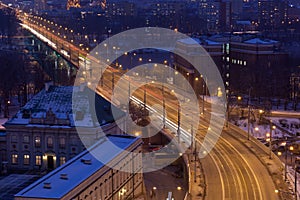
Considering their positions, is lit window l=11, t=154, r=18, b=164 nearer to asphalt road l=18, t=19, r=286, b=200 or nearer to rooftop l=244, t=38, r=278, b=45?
asphalt road l=18, t=19, r=286, b=200

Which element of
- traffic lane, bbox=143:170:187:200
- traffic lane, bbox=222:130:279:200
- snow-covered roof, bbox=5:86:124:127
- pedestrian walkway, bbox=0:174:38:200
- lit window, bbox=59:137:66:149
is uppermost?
snow-covered roof, bbox=5:86:124:127

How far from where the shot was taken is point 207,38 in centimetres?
5253

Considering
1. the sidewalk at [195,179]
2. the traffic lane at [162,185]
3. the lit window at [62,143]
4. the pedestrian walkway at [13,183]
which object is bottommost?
the traffic lane at [162,185]

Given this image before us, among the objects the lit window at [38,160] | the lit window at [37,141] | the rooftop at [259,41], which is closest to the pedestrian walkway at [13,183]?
the lit window at [38,160]

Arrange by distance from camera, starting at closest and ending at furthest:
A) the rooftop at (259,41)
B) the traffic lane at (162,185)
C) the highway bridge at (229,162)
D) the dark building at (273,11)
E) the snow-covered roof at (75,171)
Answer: the snow-covered roof at (75,171) < the highway bridge at (229,162) < the traffic lane at (162,185) < the rooftop at (259,41) < the dark building at (273,11)

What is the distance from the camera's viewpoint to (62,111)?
80.8ft

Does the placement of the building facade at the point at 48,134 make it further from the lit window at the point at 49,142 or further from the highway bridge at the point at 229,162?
the highway bridge at the point at 229,162

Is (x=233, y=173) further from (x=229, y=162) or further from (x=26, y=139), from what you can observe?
(x=26, y=139)

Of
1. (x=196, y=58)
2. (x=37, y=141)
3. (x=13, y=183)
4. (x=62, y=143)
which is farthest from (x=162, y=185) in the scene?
(x=196, y=58)

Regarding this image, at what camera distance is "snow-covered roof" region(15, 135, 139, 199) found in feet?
56.4

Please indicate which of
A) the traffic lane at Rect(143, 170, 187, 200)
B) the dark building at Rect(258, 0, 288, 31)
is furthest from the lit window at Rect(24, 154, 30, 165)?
the dark building at Rect(258, 0, 288, 31)

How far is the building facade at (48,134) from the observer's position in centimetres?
2369

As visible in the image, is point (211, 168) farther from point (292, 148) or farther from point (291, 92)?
point (291, 92)

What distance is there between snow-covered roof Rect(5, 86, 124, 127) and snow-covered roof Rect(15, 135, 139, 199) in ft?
5.34
